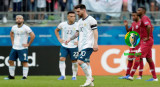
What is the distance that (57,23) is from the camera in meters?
17.7

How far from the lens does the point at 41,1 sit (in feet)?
60.3

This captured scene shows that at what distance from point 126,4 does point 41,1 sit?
3935 millimetres

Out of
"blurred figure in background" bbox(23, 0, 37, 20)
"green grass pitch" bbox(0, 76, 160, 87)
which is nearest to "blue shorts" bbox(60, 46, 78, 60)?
"green grass pitch" bbox(0, 76, 160, 87)

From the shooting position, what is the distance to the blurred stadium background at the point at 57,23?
52.3 ft

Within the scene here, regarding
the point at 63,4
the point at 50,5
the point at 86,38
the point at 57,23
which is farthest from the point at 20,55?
the point at 63,4

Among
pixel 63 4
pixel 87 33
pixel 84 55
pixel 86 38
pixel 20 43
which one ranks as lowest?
pixel 20 43

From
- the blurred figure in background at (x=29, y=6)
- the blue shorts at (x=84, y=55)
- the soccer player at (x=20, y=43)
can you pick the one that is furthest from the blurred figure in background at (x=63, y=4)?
the blue shorts at (x=84, y=55)

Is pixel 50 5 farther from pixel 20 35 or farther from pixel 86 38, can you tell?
pixel 86 38

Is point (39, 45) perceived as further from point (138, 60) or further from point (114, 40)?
point (138, 60)

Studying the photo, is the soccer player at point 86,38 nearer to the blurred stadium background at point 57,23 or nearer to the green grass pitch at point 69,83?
the green grass pitch at point 69,83

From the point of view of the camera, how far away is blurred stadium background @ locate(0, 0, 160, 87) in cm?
1595

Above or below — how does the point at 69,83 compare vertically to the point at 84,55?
below

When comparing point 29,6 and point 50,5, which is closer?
point 29,6

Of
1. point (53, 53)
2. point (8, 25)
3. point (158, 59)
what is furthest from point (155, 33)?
point (8, 25)
